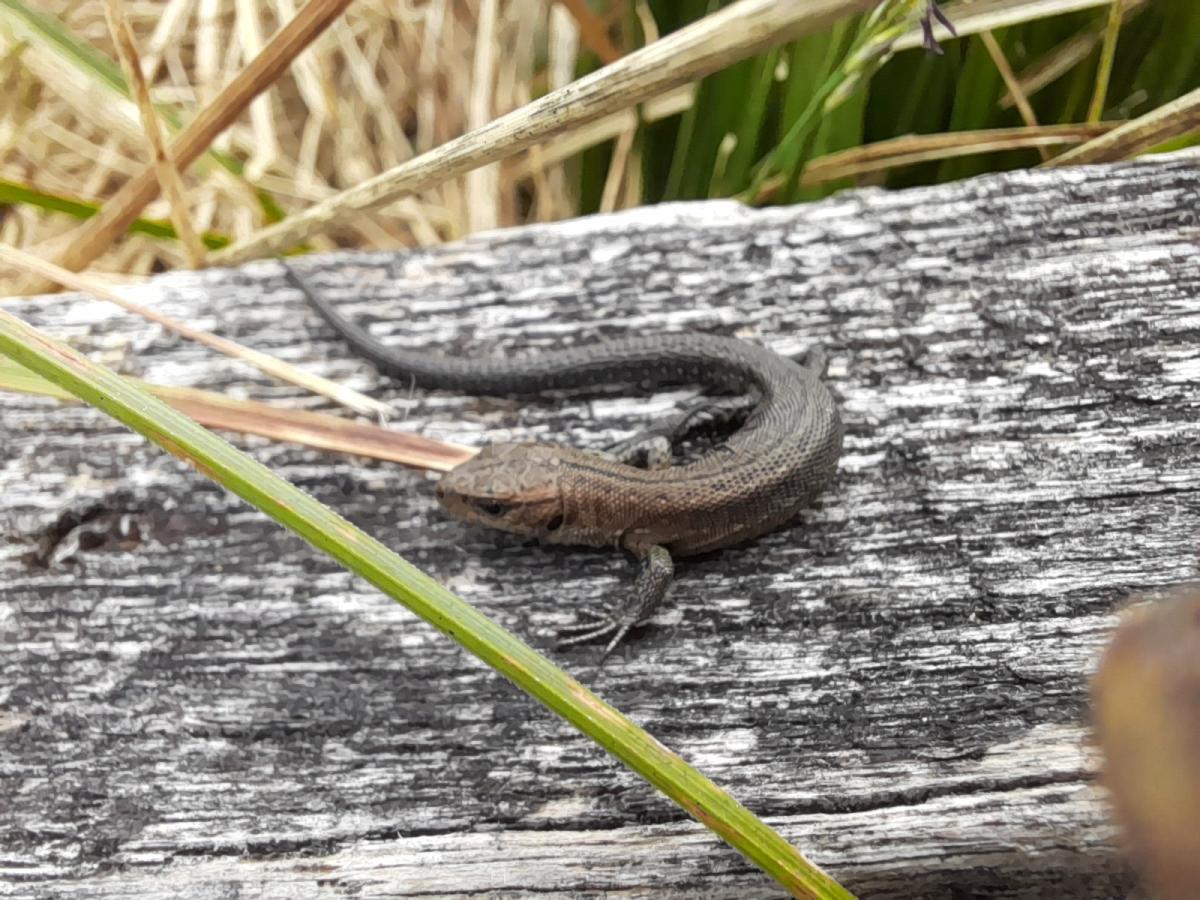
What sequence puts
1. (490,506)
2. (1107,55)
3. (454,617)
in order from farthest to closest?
(1107,55) → (490,506) → (454,617)

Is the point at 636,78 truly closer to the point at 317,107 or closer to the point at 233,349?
the point at 233,349

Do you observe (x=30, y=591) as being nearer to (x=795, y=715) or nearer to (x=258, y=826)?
(x=258, y=826)

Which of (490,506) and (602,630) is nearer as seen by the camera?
(602,630)

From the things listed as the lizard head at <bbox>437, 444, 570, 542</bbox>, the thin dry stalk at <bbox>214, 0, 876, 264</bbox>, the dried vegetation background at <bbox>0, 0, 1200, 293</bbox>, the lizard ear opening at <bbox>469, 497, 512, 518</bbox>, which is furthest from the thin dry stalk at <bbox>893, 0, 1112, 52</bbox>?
the lizard ear opening at <bbox>469, 497, 512, 518</bbox>

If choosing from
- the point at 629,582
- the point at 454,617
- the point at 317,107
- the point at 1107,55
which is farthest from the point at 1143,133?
the point at 317,107

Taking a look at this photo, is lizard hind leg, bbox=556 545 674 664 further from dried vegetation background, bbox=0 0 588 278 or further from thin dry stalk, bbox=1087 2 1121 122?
dried vegetation background, bbox=0 0 588 278

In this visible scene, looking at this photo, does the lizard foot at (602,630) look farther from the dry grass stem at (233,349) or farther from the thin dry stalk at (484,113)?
the thin dry stalk at (484,113)

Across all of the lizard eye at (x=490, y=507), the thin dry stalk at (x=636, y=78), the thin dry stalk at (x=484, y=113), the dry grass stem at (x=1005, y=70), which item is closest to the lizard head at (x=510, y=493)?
the lizard eye at (x=490, y=507)
